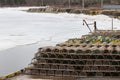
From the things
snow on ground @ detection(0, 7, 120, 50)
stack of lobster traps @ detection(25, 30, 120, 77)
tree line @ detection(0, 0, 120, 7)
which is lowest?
tree line @ detection(0, 0, 120, 7)

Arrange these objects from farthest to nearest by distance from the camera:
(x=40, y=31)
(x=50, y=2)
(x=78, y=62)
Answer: (x=50, y=2), (x=40, y=31), (x=78, y=62)

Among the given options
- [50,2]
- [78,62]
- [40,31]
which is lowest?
[50,2]

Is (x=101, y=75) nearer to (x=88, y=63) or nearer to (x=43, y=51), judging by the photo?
(x=88, y=63)

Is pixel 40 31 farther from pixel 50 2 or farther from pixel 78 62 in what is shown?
pixel 50 2

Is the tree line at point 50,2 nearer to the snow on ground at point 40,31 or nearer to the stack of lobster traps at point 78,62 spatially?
the snow on ground at point 40,31

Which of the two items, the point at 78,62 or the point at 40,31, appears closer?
the point at 78,62

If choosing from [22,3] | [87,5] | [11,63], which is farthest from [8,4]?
[11,63]

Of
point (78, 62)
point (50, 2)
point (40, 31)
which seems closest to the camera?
point (78, 62)

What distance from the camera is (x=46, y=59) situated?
15805mm

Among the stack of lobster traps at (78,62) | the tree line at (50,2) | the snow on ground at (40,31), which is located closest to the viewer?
the stack of lobster traps at (78,62)

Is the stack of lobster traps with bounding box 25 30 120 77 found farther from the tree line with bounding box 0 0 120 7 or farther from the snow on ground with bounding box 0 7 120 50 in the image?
the tree line with bounding box 0 0 120 7

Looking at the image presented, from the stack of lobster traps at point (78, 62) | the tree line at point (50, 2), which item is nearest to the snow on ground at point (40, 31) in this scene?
the stack of lobster traps at point (78, 62)

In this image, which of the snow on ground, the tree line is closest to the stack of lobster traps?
the snow on ground

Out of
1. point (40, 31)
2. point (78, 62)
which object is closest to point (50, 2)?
point (40, 31)
